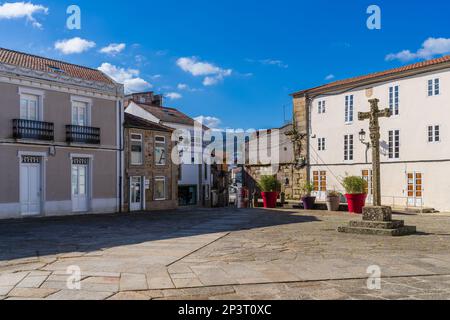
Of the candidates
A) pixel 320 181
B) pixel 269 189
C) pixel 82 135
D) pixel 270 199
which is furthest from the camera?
pixel 320 181

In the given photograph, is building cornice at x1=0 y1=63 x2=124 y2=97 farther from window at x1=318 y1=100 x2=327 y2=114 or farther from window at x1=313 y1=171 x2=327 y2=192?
window at x1=313 y1=171 x2=327 y2=192

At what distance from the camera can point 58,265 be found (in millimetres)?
7535

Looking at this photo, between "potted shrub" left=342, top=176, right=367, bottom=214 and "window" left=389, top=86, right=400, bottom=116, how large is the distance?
A: 21.1 ft

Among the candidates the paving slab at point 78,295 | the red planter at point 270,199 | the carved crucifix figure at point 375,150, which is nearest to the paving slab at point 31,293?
the paving slab at point 78,295

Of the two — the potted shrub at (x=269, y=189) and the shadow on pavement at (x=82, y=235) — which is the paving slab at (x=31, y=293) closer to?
the shadow on pavement at (x=82, y=235)

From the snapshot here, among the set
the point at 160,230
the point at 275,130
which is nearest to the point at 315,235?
the point at 160,230

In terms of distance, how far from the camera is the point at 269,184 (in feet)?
79.1

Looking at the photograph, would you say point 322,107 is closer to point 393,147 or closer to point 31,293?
point 393,147

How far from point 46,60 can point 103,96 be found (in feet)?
12.9

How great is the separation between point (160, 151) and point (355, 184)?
1098 cm

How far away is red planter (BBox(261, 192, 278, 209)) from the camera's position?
80.1ft

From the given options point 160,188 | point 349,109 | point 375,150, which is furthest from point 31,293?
point 349,109
